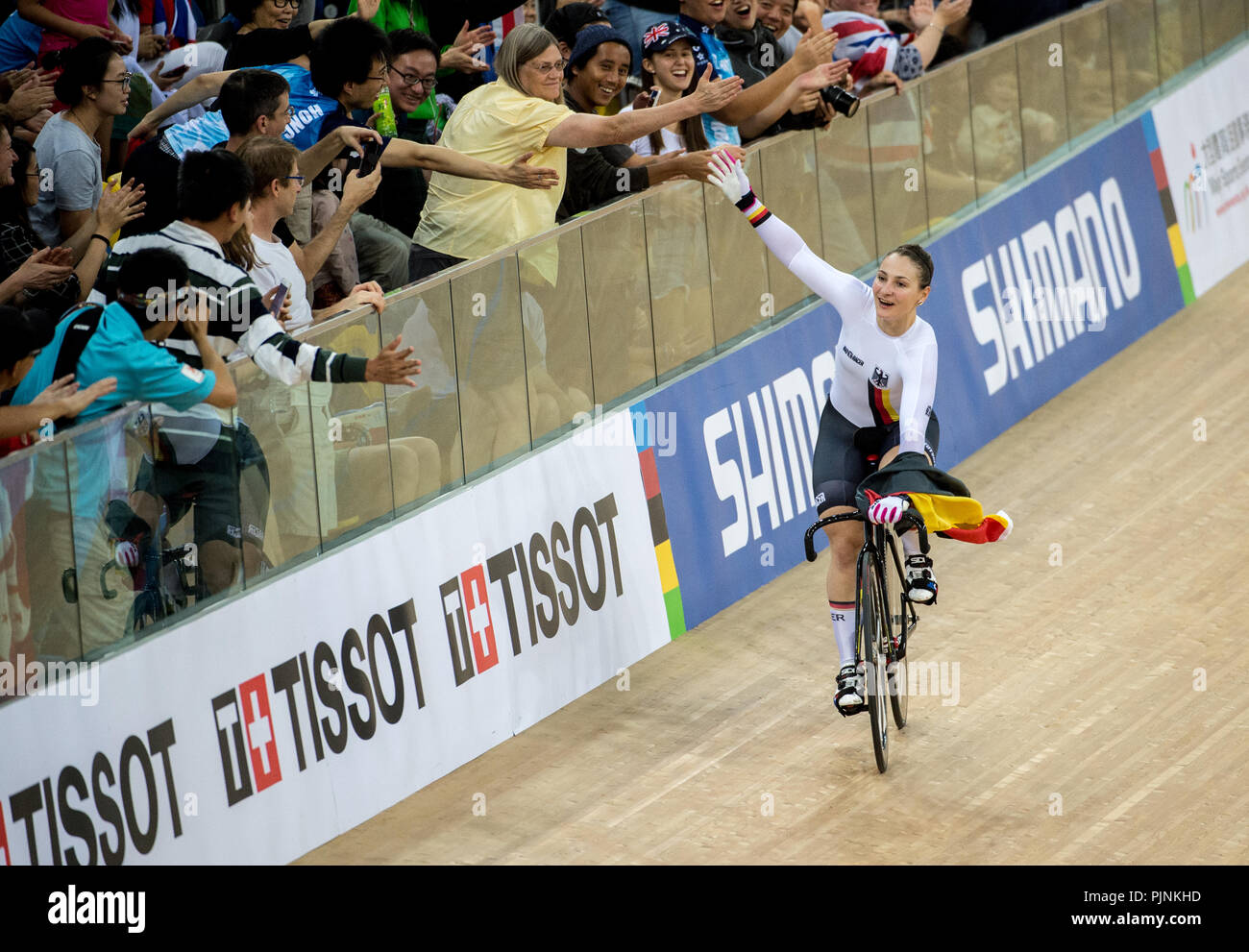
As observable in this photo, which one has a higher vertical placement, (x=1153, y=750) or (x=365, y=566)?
(x=365, y=566)

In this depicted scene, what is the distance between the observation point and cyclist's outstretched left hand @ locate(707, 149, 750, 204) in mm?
7215

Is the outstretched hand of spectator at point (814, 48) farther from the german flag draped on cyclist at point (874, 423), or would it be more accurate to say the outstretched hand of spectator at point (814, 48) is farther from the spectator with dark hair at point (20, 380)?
the spectator with dark hair at point (20, 380)

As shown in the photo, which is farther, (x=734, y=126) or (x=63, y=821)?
(x=734, y=126)

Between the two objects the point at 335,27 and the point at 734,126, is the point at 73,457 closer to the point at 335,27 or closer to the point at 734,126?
the point at 335,27

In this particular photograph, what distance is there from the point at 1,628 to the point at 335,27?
285 centimetres

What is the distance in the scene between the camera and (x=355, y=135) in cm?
684

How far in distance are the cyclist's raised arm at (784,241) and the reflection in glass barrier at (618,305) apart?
2.16 feet

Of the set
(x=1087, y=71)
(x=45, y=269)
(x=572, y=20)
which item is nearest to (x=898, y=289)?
(x=572, y=20)

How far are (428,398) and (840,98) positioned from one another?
10.2 ft

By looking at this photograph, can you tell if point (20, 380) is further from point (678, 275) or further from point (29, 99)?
point (678, 275)

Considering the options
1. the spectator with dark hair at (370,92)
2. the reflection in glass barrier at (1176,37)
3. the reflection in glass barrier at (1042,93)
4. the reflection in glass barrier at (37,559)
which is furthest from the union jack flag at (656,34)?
the reflection in glass barrier at (1176,37)

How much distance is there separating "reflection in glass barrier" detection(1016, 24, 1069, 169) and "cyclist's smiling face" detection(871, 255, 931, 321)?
452 centimetres

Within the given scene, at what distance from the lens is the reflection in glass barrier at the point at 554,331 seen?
24.3ft
